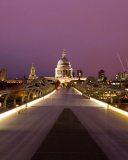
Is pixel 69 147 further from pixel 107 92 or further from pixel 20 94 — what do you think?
pixel 107 92

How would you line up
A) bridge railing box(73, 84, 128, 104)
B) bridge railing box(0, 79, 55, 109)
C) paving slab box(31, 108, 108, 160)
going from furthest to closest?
bridge railing box(73, 84, 128, 104) → bridge railing box(0, 79, 55, 109) → paving slab box(31, 108, 108, 160)

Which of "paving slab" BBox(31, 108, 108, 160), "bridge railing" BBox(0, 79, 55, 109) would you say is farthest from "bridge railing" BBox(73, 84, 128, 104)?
"paving slab" BBox(31, 108, 108, 160)

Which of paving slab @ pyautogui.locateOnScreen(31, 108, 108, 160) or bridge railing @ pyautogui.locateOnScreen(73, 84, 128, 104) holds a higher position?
bridge railing @ pyautogui.locateOnScreen(73, 84, 128, 104)

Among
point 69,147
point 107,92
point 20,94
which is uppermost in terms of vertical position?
point 107,92

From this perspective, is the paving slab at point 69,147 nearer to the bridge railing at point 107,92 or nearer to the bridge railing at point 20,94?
the bridge railing at point 20,94

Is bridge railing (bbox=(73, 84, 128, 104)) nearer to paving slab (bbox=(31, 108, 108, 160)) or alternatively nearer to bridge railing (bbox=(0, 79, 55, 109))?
bridge railing (bbox=(0, 79, 55, 109))

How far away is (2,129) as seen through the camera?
9.99 metres

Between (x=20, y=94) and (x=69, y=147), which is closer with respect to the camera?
Answer: (x=69, y=147)

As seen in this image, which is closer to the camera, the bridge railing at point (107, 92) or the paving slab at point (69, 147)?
the paving slab at point (69, 147)

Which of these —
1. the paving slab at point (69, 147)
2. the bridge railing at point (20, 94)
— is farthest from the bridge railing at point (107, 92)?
the paving slab at point (69, 147)

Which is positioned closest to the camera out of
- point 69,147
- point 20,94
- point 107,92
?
point 69,147

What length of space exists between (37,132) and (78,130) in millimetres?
1566

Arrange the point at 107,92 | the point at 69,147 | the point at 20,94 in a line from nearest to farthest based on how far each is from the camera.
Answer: the point at 69,147, the point at 20,94, the point at 107,92

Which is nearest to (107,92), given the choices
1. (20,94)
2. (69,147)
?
(20,94)
